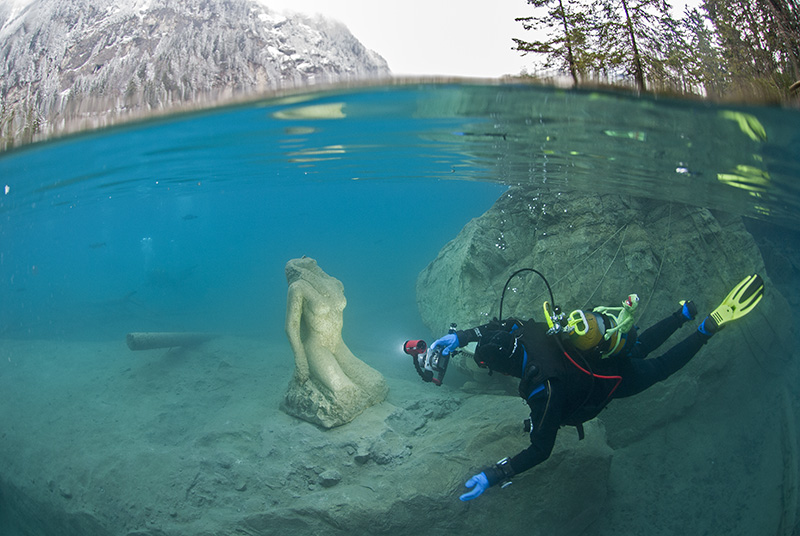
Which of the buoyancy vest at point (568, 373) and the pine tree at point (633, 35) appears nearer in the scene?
the buoyancy vest at point (568, 373)

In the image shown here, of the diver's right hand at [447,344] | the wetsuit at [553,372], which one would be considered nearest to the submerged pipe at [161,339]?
the diver's right hand at [447,344]

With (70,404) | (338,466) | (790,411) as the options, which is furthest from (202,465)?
(790,411)

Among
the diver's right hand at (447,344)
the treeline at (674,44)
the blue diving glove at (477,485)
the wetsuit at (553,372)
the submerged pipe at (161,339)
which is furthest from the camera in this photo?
the submerged pipe at (161,339)

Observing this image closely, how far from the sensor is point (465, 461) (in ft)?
18.1

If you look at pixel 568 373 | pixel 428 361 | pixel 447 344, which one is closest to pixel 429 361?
pixel 428 361

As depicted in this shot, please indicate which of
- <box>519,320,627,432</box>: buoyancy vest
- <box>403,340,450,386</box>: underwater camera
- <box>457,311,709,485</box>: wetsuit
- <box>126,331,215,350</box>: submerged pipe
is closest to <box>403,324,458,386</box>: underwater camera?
<box>403,340,450,386</box>: underwater camera

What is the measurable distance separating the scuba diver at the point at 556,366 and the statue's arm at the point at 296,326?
3.01 meters

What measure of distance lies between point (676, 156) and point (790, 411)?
18.3 ft

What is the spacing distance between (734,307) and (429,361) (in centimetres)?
450

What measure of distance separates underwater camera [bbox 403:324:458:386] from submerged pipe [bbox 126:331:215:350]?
859cm

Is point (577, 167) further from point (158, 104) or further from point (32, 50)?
point (32, 50)

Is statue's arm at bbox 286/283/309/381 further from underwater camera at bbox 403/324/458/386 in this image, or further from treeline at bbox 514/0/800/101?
treeline at bbox 514/0/800/101

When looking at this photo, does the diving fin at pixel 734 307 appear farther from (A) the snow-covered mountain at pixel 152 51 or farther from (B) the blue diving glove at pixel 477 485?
(A) the snow-covered mountain at pixel 152 51

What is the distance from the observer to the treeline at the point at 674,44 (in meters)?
5.71
